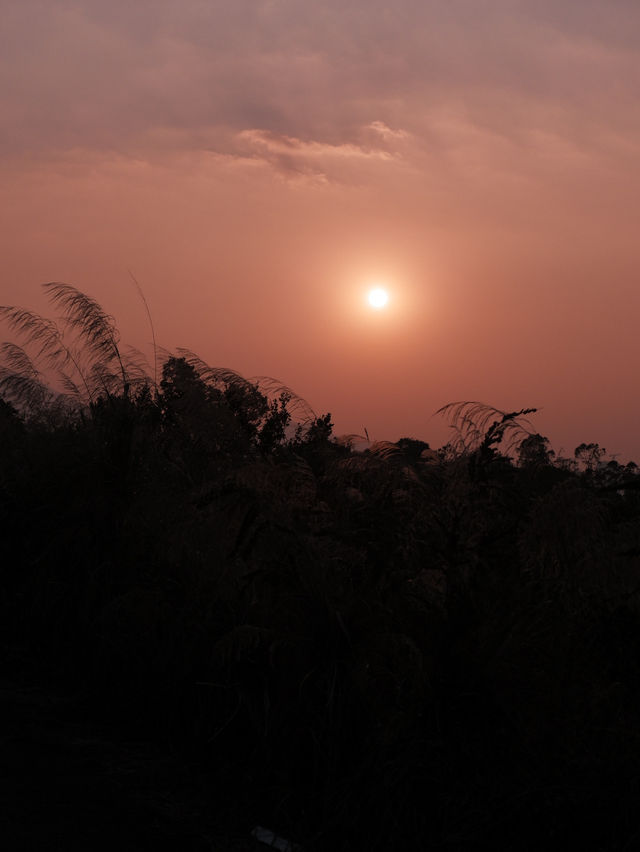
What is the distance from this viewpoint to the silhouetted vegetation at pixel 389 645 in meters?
4.67

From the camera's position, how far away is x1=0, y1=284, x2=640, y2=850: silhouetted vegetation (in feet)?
15.3

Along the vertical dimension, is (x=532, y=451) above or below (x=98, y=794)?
above

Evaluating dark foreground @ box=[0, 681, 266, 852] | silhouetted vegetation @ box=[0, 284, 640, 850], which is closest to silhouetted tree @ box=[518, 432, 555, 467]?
silhouetted vegetation @ box=[0, 284, 640, 850]

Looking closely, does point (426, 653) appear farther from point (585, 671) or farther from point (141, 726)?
point (141, 726)

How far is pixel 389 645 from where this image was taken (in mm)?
5188

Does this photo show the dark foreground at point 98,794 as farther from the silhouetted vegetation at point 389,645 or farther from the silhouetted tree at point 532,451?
the silhouetted tree at point 532,451

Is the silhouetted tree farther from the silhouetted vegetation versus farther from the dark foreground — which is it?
the dark foreground

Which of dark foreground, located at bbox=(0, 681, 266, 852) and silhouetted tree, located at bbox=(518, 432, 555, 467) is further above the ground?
silhouetted tree, located at bbox=(518, 432, 555, 467)

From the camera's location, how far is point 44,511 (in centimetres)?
859

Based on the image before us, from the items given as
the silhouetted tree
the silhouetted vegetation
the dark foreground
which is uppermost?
the silhouetted tree

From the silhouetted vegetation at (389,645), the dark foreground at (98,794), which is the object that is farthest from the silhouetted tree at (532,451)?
the dark foreground at (98,794)

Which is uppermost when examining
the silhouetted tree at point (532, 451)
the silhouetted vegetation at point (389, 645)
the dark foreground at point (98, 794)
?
the silhouetted tree at point (532, 451)

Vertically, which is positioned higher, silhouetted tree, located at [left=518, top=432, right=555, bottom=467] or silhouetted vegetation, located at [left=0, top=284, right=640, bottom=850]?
silhouetted tree, located at [left=518, top=432, right=555, bottom=467]

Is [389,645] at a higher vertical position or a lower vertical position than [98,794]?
higher
